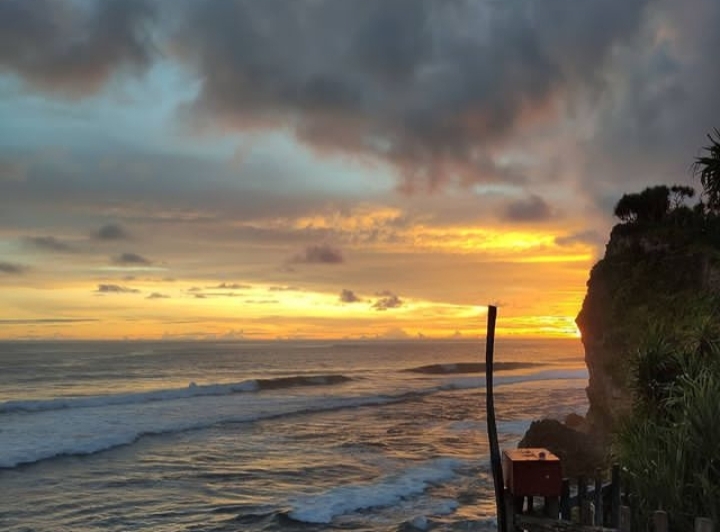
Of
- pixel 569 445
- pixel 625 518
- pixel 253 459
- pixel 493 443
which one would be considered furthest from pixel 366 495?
pixel 625 518

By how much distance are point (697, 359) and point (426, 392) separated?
A: 154ft

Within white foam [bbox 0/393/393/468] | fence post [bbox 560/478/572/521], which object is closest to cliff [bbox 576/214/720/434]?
fence post [bbox 560/478/572/521]

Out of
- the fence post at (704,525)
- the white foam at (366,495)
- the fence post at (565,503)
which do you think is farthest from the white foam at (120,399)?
the fence post at (704,525)

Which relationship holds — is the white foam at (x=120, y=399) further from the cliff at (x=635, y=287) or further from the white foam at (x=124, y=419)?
the cliff at (x=635, y=287)

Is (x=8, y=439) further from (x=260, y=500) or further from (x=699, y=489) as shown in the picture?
(x=699, y=489)

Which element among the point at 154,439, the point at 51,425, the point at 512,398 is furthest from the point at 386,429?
the point at 512,398

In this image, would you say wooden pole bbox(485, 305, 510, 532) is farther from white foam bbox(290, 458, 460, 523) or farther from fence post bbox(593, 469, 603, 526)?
white foam bbox(290, 458, 460, 523)

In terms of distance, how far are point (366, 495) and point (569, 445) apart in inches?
295

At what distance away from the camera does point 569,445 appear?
73.7 ft

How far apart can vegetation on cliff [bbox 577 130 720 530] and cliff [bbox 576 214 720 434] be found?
0.15 feet

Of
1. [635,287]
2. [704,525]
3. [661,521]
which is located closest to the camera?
[704,525]

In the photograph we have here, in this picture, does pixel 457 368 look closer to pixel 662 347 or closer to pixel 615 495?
pixel 662 347

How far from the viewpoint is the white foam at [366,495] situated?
57.4ft

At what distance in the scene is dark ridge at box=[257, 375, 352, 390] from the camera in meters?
64.8
